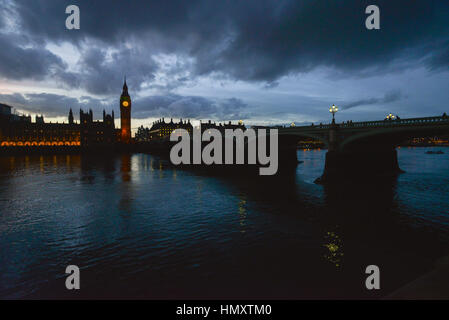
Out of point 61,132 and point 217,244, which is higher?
point 61,132

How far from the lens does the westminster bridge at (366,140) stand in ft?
86.8

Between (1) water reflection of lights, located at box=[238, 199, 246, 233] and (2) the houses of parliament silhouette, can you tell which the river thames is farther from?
(2) the houses of parliament silhouette

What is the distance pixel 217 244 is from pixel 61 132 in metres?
170

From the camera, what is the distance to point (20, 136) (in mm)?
135375

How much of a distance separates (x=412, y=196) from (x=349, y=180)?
318 inches

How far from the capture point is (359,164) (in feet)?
113

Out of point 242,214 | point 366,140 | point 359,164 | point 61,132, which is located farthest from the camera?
point 61,132

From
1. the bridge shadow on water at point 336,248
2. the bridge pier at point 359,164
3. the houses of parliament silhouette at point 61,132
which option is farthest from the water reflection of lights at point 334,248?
the houses of parliament silhouette at point 61,132

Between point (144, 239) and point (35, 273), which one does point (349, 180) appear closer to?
point (144, 239)

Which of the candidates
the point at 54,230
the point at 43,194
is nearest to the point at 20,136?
the point at 43,194

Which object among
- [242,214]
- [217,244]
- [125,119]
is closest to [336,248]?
[217,244]

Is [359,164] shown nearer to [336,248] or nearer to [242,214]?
[242,214]

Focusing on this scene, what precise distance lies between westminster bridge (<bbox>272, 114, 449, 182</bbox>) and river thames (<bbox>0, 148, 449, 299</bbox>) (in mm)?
8360

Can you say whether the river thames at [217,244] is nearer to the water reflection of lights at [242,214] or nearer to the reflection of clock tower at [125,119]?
the water reflection of lights at [242,214]
